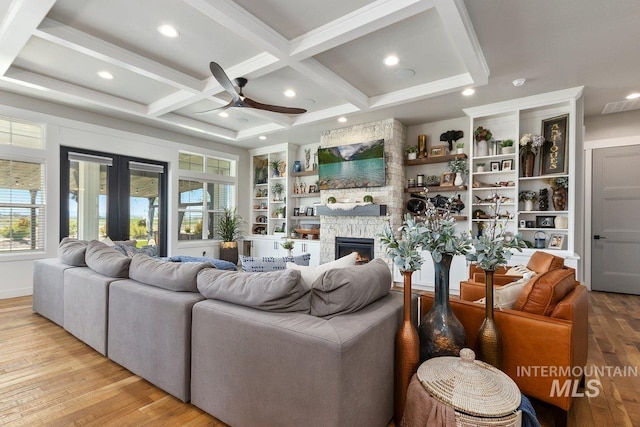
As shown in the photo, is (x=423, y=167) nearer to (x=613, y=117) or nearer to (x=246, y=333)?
(x=613, y=117)

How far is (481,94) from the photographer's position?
426 centimetres

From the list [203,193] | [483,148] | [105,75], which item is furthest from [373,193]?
[105,75]

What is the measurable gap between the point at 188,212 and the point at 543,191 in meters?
6.19

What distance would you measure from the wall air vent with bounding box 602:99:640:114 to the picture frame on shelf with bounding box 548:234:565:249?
204 centimetres

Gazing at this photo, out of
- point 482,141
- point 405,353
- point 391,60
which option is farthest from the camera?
point 482,141

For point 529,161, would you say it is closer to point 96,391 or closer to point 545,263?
point 545,263

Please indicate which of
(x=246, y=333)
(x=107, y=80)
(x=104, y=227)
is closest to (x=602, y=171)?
(x=246, y=333)

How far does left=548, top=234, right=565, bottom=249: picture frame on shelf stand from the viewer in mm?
4338

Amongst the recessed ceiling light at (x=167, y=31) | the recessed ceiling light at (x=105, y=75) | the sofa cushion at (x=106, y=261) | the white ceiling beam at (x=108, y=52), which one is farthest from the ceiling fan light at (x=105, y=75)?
the sofa cushion at (x=106, y=261)

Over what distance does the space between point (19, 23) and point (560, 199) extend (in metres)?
6.11

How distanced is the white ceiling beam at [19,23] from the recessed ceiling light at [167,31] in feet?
2.52

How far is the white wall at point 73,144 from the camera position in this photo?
173 inches

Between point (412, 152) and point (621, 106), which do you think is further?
point (412, 152)

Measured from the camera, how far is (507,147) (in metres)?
4.66
